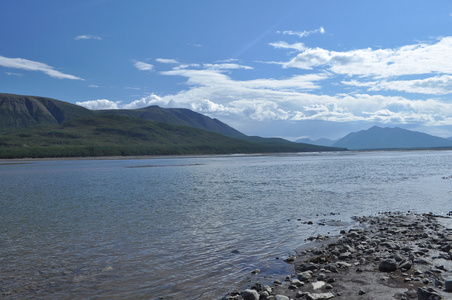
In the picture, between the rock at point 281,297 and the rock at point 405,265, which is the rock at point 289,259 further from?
the rock at point 281,297

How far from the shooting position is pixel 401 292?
1127cm

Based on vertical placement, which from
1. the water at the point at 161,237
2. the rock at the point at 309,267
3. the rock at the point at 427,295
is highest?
the rock at the point at 427,295

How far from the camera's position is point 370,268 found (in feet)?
46.1

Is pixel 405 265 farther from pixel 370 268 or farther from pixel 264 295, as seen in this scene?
pixel 264 295

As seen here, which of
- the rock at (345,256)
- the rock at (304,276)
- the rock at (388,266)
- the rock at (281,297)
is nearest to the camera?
the rock at (281,297)

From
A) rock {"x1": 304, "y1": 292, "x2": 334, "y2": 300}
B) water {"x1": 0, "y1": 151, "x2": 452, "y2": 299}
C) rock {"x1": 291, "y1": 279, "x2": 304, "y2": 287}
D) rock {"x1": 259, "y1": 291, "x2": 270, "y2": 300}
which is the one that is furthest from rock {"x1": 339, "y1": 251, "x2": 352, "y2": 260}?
rock {"x1": 259, "y1": 291, "x2": 270, "y2": 300}

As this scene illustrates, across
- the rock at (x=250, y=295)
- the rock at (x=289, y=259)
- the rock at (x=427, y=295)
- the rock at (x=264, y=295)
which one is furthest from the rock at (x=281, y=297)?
the rock at (x=289, y=259)

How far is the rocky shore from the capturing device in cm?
1130

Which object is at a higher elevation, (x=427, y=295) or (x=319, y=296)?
(x=427, y=295)

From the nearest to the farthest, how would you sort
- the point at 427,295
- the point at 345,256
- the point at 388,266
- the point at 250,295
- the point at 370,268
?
the point at 427,295, the point at 250,295, the point at 388,266, the point at 370,268, the point at 345,256

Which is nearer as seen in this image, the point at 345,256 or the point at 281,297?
the point at 281,297

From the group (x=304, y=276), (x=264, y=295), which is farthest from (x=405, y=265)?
(x=264, y=295)

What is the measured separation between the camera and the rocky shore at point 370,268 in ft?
Answer: 37.1

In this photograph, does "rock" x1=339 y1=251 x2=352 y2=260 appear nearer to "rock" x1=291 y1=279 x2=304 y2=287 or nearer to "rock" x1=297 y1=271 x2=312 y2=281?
"rock" x1=297 y1=271 x2=312 y2=281
